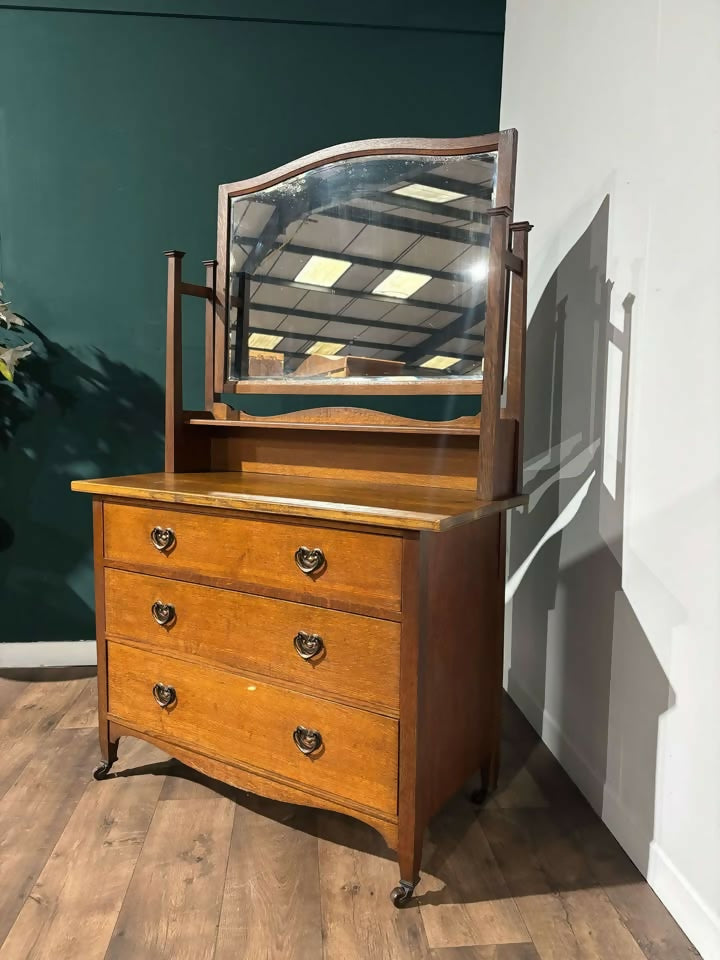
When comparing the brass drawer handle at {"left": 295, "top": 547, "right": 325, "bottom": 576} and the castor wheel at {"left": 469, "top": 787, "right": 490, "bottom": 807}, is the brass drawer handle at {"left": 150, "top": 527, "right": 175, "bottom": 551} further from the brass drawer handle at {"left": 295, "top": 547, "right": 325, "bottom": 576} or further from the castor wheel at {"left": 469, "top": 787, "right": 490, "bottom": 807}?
the castor wheel at {"left": 469, "top": 787, "right": 490, "bottom": 807}

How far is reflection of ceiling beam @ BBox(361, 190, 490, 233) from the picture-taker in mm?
1858

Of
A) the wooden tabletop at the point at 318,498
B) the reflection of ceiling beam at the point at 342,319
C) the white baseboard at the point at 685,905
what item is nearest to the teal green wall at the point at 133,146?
the reflection of ceiling beam at the point at 342,319

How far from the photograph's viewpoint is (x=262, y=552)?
1623 millimetres

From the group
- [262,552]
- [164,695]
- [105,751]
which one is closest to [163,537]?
[262,552]

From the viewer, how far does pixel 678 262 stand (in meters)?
1.46

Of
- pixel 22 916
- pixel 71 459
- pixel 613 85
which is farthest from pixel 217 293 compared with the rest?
pixel 22 916

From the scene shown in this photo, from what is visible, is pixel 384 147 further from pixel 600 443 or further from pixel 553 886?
pixel 553 886

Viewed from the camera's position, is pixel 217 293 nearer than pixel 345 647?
No

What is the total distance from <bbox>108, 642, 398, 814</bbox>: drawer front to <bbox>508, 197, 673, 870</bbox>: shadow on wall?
0.58m

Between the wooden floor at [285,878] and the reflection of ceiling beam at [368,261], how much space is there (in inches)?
55.5

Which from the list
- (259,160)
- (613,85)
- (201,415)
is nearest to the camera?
(613,85)

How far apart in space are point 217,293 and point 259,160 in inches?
27.7

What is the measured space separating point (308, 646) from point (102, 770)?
33.2 inches

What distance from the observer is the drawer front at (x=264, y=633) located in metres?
1.50
